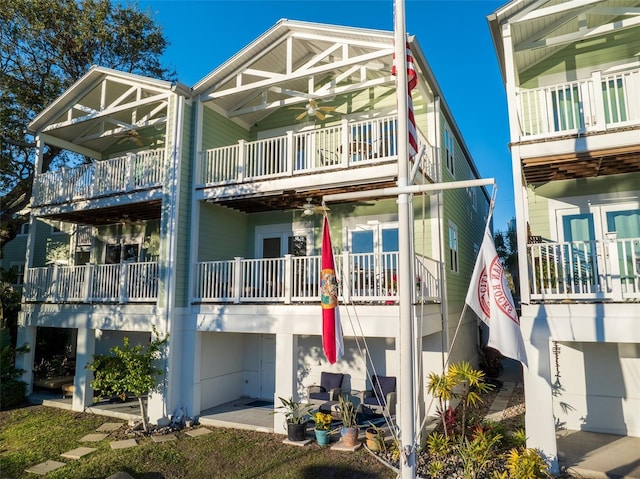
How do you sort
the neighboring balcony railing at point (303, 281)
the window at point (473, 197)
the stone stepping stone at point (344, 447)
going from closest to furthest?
the stone stepping stone at point (344, 447), the neighboring balcony railing at point (303, 281), the window at point (473, 197)

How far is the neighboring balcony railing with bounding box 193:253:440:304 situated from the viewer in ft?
30.9

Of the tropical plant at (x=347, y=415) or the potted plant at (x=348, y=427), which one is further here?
the tropical plant at (x=347, y=415)

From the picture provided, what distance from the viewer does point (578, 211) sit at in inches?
401

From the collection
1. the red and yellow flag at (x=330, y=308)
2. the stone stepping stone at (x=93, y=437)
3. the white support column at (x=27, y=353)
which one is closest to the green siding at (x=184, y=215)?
the stone stepping stone at (x=93, y=437)

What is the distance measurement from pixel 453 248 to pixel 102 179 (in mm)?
10785

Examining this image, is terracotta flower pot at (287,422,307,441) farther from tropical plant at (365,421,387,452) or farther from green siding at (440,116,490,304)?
green siding at (440,116,490,304)

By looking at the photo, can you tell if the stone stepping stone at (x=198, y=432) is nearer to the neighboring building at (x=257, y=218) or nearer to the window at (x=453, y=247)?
the neighboring building at (x=257, y=218)

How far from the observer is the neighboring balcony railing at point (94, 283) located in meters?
11.8

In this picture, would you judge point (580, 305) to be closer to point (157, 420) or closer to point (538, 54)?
point (538, 54)

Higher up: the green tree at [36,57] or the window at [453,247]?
the green tree at [36,57]

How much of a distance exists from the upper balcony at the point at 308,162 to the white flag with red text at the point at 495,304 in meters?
4.52

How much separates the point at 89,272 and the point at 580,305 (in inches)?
487

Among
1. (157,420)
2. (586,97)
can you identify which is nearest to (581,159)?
(586,97)

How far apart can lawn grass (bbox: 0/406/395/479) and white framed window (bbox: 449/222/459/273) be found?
6.14 meters
